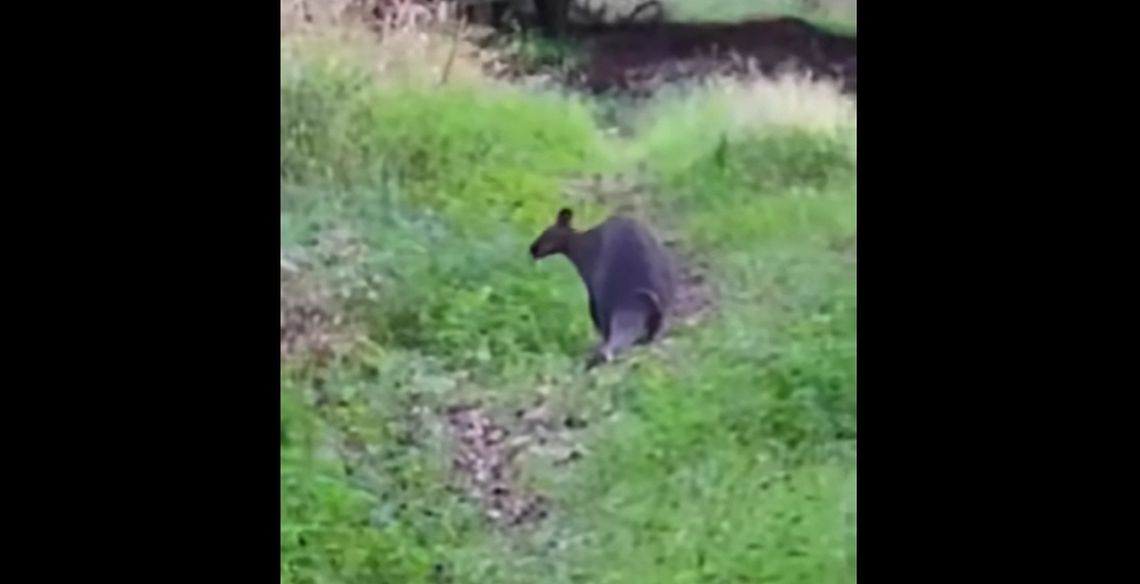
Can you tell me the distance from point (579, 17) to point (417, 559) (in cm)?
66

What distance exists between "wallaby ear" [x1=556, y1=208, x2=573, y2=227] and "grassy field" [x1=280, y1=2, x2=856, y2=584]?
1 cm

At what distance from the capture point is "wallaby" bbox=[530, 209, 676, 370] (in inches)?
84.7

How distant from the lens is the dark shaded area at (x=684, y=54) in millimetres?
2158

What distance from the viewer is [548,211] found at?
215 centimetres

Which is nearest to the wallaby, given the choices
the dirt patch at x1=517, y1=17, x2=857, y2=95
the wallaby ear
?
the wallaby ear

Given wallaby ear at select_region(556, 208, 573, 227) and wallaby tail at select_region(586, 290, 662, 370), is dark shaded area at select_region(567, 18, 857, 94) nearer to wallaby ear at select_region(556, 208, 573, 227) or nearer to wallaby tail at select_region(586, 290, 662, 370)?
wallaby ear at select_region(556, 208, 573, 227)

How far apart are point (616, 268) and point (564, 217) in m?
0.08

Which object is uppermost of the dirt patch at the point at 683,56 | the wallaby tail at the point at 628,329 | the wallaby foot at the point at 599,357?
the dirt patch at the point at 683,56

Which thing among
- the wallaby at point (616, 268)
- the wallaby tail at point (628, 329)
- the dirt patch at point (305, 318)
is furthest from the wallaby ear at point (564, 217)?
the dirt patch at point (305, 318)

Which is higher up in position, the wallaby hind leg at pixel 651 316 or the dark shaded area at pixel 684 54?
the dark shaded area at pixel 684 54

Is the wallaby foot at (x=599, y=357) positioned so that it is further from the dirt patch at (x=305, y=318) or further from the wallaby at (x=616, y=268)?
the dirt patch at (x=305, y=318)

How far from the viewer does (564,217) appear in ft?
7.06

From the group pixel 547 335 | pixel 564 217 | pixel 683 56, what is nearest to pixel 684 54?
pixel 683 56
